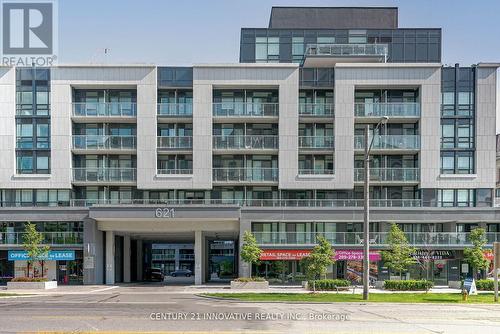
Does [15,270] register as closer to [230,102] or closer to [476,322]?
[230,102]

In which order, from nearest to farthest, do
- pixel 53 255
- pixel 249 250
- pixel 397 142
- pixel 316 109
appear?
pixel 249 250 < pixel 53 255 < pixel 397 142 < pixel 316 109

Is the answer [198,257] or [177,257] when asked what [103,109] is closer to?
[198,257]

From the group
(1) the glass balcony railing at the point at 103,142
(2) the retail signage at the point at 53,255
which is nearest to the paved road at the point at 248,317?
(2) the retail signage at the point at 53,255

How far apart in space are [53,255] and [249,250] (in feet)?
54.7

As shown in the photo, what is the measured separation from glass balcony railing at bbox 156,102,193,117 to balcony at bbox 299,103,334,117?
9426mm

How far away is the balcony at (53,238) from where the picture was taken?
163 ft

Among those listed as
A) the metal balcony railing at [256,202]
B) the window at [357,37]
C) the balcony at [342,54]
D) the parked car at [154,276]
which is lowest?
the parked car at [154,276]

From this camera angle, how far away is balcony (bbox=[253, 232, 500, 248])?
159ft

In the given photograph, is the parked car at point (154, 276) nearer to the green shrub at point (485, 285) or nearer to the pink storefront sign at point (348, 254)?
the pink storefront sign at point (348, 254)

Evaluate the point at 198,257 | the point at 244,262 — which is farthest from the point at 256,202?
the point at 198,257

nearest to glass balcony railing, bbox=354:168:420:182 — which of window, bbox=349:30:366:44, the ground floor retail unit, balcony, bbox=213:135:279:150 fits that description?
the ground floor retail unit

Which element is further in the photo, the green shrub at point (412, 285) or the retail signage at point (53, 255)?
the retail signage at point (53, 255)

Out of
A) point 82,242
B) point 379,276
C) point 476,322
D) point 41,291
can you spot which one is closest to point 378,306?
point 476,322

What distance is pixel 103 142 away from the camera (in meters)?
51.3
